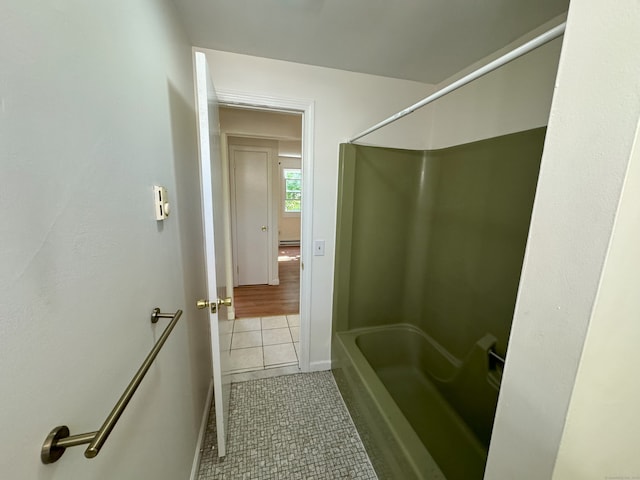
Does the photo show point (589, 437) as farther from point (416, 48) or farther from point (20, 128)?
point (416, 48)

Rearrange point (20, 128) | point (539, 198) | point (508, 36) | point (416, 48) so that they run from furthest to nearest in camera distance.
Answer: point (416, 48)
point (508, 36)
point (539, 198)
point (20, 128)

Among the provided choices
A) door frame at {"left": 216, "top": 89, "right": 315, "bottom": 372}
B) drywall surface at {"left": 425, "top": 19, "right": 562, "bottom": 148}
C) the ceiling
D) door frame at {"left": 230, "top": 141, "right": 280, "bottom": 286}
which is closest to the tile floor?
door frame at {"left": 216, "top": 89, "right": 315, "bottom": 372}

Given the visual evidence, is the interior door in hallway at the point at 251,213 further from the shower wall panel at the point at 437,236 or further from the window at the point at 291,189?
the window at the point at 291,189

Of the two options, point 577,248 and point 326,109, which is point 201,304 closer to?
point 577,248

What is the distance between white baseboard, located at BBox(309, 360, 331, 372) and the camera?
2.10 m

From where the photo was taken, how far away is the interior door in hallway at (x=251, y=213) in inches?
139

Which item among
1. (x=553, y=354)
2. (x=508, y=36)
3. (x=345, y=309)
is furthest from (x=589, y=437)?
(x=508, y=36)

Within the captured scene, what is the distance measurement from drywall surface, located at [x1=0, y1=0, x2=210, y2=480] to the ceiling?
0.38 m

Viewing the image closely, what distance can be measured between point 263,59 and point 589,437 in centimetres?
217

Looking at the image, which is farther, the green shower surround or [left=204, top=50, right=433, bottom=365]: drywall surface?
[left=204, top=50, right=433, bottom=365]: drywall surface

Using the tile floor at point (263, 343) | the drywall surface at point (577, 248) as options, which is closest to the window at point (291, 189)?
the tile floor at point (263, 343)

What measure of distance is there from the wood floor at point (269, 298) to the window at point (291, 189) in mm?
2710

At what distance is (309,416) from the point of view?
1665 mm

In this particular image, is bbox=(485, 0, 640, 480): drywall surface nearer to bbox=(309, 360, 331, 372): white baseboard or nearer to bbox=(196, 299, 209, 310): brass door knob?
bbox=(196, 299, 209, 310): brass door knob
